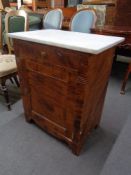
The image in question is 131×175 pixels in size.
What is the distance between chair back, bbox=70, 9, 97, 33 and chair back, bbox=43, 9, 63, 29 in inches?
12.0

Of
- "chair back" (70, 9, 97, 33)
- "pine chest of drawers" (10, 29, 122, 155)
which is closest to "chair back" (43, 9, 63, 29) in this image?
"chair back" (70, 9, 97, 33)

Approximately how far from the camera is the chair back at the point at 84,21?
2.17 metres

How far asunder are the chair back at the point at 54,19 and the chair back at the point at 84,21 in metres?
0.31

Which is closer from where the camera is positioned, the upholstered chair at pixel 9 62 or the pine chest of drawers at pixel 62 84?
the pine chest of drawers at pixel 62 84

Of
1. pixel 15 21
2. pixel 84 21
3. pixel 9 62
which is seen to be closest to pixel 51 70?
pixel 9 62

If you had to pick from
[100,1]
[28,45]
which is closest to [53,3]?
[100,1]

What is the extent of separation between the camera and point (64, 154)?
1.22m

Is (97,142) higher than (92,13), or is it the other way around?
(92,13)

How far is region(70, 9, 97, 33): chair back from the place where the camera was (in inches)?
85.4

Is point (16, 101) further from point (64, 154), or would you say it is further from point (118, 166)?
point (118, 166)

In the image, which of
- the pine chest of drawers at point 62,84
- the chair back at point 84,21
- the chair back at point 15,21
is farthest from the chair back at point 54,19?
the pine chest of drawers at point 62,84

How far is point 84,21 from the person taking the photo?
2.27 metres

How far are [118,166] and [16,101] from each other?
4.26ft

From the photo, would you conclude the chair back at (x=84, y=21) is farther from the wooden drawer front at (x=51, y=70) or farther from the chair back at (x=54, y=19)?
the wooden drawer front at (x=51, y=70)
